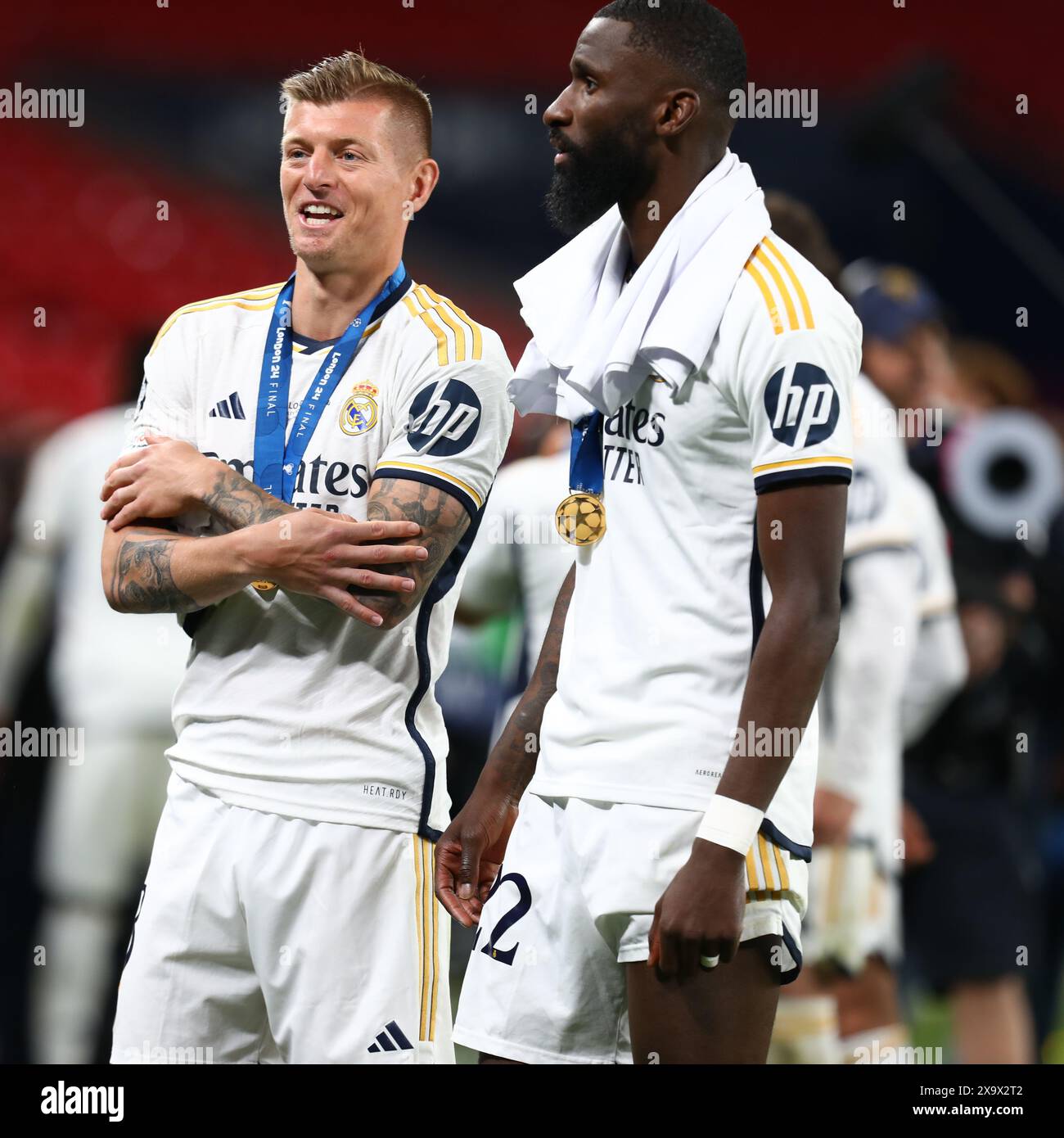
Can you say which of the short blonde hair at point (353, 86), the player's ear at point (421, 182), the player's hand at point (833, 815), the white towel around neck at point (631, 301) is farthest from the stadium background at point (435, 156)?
the white towel around neck at point (631, 301)

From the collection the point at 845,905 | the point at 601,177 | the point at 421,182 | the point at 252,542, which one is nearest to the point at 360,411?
the point at 252,542

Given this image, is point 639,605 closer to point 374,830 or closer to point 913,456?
point 374,830

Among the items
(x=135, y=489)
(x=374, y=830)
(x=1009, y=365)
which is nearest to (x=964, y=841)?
(x=1009, y=365)

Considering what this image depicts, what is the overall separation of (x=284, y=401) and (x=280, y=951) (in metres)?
0.91

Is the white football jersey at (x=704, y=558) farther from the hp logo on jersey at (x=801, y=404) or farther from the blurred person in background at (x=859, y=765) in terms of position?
the blurred person in background at (x=859, y=765)

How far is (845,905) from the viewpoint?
4.47m

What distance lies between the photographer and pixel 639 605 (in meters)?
2.32

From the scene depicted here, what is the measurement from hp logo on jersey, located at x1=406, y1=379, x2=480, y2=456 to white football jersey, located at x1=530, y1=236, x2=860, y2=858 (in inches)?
19.1

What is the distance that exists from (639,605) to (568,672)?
173 millimetres

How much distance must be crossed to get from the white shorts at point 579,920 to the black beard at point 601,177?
87 centimetres

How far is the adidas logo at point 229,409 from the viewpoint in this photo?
9.37 ft

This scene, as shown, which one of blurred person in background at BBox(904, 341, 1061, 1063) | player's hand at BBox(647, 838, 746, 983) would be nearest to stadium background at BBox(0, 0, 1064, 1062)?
blurred person in background at BBox(904, 341, 1061, 1063)

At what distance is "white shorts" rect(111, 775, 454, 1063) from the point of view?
8.87ft

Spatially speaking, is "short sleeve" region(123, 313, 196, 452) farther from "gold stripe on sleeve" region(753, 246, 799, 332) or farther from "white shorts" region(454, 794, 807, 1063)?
"gold stripe on sleeve" region(753, 246, 799, 332)
